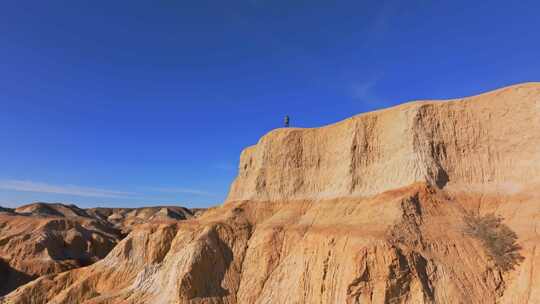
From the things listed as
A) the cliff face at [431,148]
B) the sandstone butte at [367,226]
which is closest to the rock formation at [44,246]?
the sandstone butte at [367,226]

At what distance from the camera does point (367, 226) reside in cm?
2486

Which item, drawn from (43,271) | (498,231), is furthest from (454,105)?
(43,271)

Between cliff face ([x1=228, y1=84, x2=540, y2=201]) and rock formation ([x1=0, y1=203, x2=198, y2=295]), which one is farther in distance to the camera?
rock formation ([x1=0, y1=203, x2=198, y2=295])

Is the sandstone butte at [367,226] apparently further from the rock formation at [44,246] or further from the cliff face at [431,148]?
the rock formation at [44,246]

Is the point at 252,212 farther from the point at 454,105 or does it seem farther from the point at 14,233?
the point at 14,233

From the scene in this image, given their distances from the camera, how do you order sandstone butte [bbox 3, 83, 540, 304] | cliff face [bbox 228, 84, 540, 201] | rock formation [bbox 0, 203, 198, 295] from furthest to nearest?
1. rock formation [bbox 0, 203, 198, 295]
2. cliff face [bbox 228, 84, 540, 201]
3. sandstone butte [bbox 3, 83, 540, 304]

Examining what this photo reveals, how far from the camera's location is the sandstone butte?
20875mm

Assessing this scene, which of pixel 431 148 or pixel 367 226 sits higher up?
pixel 431 148

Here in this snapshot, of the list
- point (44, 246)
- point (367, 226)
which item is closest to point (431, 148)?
point (367, 226)

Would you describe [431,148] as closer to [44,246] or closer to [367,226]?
[367,226]

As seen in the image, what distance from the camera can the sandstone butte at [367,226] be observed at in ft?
68.5

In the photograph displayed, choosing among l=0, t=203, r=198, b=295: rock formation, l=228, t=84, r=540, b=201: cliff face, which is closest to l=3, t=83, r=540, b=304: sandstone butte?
l=228, t=84, r=540, b=201: cliff face

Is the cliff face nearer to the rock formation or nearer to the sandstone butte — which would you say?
the sandstone butte

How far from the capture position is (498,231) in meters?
21.6
